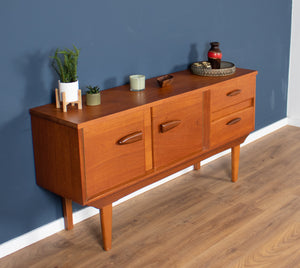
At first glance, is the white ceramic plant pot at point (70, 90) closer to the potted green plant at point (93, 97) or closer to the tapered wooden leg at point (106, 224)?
the potted green plant at point (93, 97)

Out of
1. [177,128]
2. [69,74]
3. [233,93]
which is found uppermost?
[69,74]

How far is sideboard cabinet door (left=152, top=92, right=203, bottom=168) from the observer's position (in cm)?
231

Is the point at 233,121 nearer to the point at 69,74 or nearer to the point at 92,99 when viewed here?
the point at 92,99

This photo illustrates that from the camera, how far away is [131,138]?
217 centimetres

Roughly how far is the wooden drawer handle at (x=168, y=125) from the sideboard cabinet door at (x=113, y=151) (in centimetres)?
12

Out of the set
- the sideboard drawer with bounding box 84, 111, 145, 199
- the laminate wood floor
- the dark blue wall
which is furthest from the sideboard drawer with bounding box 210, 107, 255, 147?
the sideboard drawer with bounding box 84, 111, 145, 199

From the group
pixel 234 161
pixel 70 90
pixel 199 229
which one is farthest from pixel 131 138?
pixel 234 161

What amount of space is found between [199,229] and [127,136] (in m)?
0.68

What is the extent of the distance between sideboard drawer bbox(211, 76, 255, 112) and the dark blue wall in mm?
395

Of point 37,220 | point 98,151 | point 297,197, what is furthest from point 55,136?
point 297,197

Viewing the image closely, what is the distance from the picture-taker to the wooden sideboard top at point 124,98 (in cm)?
205

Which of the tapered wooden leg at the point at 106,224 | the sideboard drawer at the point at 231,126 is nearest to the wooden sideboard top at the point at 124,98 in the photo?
the sideboard drawer at the point at 231,126

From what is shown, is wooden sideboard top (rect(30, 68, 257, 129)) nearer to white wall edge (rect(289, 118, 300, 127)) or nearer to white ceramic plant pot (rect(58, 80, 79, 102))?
white ceramic plant pot (rect(58, 80, 79, 102))

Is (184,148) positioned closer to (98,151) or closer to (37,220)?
(98,151)
